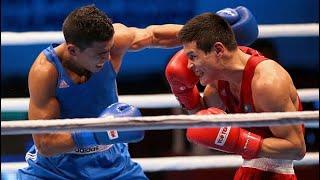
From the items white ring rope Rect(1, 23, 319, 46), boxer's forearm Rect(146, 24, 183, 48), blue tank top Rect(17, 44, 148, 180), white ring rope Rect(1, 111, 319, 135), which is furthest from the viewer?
white ring rope Rect(1, 23, 319, 46)

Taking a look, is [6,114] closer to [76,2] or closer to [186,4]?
[76,2]

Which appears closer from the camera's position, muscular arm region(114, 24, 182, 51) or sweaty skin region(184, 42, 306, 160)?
sweaty skin region(184, 42, 306, 160)

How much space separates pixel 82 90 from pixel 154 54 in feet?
4.22

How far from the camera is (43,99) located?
2074mm

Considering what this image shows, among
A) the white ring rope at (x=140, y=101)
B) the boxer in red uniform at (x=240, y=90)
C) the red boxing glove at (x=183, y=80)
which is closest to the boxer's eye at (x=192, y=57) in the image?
the boxer in red uniform at (x=240, y=90)

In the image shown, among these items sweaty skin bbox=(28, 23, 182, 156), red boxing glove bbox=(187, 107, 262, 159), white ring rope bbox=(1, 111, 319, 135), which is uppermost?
white ring rope bbox=(1, 111, 319, 135)

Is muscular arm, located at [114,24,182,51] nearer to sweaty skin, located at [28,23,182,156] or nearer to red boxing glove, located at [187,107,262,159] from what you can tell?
sweaty skin, located at [28,23,182,156]

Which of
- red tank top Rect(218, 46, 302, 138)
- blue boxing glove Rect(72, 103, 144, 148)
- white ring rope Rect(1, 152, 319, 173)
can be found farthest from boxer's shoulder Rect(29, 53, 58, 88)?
white ring rope Rect(1, 152, 319, 173)

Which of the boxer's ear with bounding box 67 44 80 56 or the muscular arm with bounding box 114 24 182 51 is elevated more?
the boxer's ear with bounding box 67 44 80 56

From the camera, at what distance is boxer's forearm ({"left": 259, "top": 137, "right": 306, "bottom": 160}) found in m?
1.95

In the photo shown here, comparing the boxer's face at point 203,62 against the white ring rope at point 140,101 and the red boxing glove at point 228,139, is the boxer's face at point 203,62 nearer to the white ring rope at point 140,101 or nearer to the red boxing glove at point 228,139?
the red boxing glove at point 228,139

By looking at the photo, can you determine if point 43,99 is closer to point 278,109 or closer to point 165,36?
point 165,36

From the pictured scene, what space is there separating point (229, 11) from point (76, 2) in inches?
46.1

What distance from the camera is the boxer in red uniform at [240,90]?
1.94 meters
